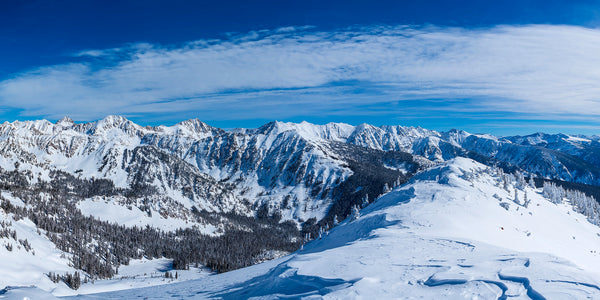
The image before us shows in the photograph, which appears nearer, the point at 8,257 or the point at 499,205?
the point at 499,205

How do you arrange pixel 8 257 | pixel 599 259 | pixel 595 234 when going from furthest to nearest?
pixel 8 257 → pixel 595 234 → pixel 599 259

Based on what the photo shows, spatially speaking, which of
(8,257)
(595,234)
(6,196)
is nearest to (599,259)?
(595,234)

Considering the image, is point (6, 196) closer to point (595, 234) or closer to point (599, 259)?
point (599, 259)

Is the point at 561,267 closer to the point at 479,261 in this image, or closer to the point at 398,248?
the point at 479,261

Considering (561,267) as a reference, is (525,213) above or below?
below

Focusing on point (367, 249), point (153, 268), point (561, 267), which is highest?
point (561, 267)

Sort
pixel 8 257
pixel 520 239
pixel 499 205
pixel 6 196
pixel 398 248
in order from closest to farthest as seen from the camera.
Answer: pixel 398 248, pixel 520 239, pixel 499 205, pixel 8 257, pixel 6 196

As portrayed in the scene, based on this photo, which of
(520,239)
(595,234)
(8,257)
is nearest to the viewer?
(520,239)

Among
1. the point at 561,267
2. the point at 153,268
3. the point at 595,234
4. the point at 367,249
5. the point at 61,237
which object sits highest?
the point at 561,267

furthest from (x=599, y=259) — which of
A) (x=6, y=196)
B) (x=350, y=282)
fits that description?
(x=6, y=196)
